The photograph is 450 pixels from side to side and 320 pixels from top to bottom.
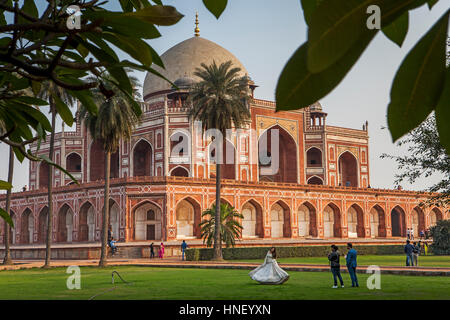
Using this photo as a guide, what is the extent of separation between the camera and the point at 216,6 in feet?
4.55

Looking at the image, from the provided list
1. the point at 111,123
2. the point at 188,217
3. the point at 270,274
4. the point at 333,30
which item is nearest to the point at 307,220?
the point at 188,217

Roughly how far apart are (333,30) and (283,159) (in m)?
51.1

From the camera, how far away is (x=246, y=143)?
4606 centimetres

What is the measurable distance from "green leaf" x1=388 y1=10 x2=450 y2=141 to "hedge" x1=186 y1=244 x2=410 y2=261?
29.6m

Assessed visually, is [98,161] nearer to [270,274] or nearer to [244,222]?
[244,222]

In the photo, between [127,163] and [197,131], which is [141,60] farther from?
[127,163]

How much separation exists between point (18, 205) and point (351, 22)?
50.7 metres

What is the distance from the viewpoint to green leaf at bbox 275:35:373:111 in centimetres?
90

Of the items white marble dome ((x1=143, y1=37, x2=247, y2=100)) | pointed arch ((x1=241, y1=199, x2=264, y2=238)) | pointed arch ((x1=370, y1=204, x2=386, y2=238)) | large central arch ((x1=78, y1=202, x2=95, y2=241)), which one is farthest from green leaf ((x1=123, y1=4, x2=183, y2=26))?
pointed arch ((x1=370, y1=204, x2=386, y2=238))

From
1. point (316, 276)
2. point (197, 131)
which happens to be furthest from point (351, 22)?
point (197, 131)

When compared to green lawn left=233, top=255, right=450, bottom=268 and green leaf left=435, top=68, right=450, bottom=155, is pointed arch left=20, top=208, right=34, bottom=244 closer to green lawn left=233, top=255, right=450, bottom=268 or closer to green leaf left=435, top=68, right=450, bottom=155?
green lawn left=233, top=255, right=450, bottom=268

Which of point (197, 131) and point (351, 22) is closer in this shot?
point (351, 22)

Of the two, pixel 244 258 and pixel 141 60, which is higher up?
pixel 141 60

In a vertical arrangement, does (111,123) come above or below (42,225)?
above
